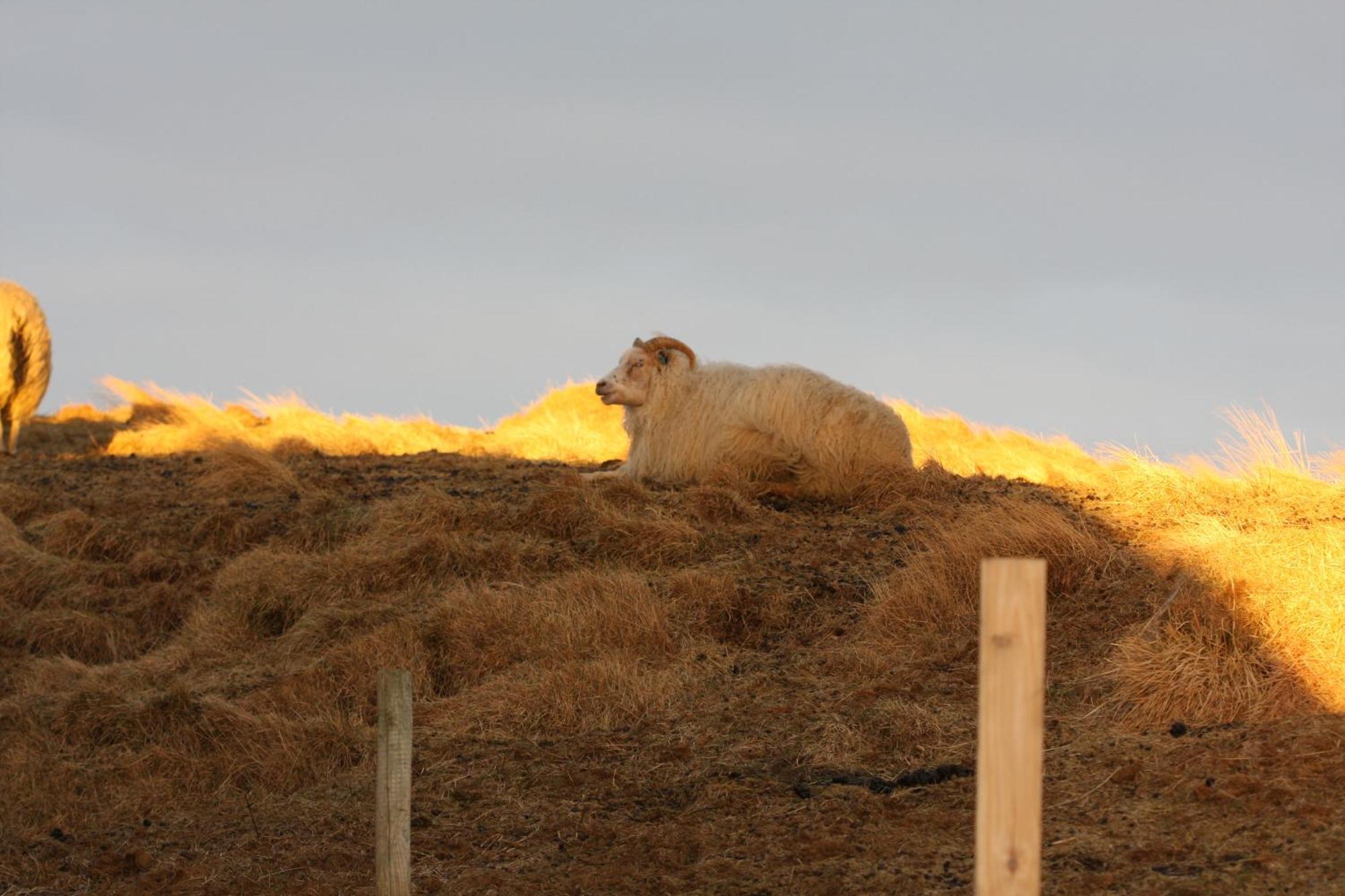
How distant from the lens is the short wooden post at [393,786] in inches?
196

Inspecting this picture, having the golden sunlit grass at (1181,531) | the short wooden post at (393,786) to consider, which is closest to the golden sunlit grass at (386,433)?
the golden sunlit grass at (1181,531)

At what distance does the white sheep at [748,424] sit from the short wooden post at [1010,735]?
8.05 m

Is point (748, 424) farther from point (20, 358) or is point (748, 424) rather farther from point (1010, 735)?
point (20, 358)

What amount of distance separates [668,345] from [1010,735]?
30.0ft

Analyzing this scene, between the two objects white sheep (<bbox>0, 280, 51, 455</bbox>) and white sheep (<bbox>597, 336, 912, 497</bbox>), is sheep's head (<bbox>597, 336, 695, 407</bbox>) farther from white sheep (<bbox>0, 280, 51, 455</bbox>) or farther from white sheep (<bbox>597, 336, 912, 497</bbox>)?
white sheep (<bbox>0, 280, 51, 455</bbox>)

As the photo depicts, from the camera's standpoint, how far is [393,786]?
4980 millimetres

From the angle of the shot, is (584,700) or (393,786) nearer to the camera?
(393,786)

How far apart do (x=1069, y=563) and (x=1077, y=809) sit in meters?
3.04

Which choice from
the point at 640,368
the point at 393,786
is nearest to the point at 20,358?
the point at 640,368

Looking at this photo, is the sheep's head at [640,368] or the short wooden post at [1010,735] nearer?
the short wooden post at [1010,735]

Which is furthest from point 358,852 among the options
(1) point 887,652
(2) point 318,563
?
(2) point 318,563

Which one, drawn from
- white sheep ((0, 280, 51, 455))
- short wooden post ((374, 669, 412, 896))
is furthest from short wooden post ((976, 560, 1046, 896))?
white sheep ((0, 280, 51, 455))

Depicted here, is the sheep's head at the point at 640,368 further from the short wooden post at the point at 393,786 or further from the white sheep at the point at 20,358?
the white sheep at the point at 20,358

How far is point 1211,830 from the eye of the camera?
5.16m
